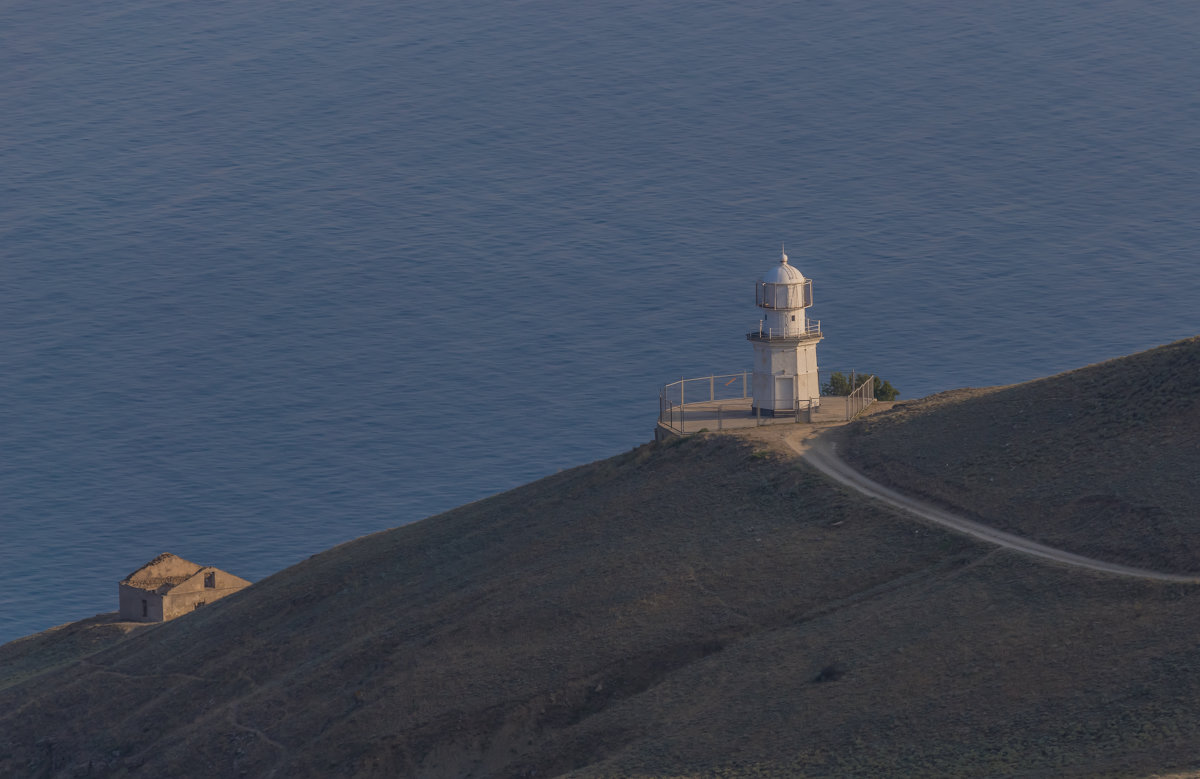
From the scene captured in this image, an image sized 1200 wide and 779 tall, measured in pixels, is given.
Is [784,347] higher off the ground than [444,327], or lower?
lower

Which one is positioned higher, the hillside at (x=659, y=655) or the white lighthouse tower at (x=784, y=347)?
the white lighthouse tower at (x=784, y=347)

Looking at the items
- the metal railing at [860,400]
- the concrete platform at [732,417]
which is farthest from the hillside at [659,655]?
the metal railing at [860,400]

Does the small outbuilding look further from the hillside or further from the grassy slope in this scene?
the grassy slope

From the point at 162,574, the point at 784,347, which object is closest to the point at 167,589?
the point at 162,574

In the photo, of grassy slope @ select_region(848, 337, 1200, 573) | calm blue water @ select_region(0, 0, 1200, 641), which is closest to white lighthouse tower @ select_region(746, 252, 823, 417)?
grassy slope @ select_region(848, 337, 1200, 573)

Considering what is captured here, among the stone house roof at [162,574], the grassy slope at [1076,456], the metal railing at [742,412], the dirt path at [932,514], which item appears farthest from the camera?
the stone house roof at [162,574]

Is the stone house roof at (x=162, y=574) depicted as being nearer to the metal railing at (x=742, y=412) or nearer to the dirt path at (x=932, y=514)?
the metal railing at (x=742, y=412)

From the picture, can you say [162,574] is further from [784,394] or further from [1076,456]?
[1076,456]
